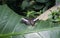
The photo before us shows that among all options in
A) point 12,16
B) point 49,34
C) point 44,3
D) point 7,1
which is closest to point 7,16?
point 12,16

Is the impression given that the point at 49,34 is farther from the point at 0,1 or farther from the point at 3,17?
the point at 0,1

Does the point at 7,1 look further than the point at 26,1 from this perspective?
Yes

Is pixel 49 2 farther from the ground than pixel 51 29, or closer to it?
closer to it

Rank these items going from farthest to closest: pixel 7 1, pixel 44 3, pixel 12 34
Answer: pixel 7 1 < pixel 44 3 < pixel 12 34

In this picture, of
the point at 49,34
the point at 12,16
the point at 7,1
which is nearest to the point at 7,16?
the point at 12,16

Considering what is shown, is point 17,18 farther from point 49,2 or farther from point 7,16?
point 49,2

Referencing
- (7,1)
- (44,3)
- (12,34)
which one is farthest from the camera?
(7,1)
